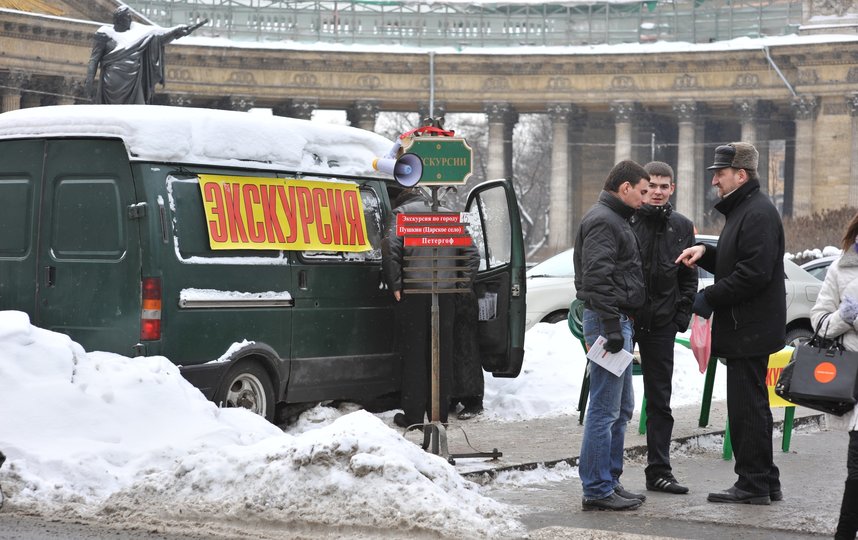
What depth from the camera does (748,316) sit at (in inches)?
369

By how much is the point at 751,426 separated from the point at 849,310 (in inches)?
64.9

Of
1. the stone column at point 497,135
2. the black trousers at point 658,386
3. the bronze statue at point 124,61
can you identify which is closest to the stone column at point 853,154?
the stone column at point 497,135

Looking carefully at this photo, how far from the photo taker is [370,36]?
204 ft

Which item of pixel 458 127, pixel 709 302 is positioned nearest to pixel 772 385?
pixel 709 302

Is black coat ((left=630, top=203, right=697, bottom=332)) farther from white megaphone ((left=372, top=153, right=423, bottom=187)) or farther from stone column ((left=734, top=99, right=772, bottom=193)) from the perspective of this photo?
stone column ((left=734, top=99, right=772, bottom=193))

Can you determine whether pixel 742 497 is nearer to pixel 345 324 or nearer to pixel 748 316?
pixel 748 316

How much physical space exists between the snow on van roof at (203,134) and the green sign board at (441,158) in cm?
131

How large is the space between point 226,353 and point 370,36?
52.2 meters

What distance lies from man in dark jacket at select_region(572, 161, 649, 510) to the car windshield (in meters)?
10.8

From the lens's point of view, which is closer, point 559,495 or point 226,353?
point 559,495

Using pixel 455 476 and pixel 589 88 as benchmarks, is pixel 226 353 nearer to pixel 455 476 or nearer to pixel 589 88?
pixel 455 476

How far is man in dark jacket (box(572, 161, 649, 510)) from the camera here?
29.2 feet

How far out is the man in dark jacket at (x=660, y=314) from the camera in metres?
9.66

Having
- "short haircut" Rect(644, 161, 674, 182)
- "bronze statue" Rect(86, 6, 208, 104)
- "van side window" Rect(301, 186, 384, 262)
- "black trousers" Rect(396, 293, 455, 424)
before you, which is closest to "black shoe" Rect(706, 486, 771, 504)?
"short haircut" Rect(644, 161, 674, 182)
